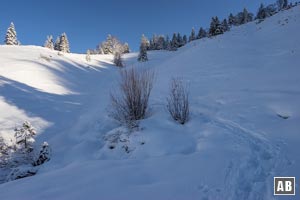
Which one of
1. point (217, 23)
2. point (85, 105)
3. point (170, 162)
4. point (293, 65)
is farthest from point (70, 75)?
point (217, 23)

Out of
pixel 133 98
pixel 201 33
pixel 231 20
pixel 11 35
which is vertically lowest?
pixel 133 98

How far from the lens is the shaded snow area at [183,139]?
A: 374 cm

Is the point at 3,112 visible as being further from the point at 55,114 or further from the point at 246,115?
the point at 246,115

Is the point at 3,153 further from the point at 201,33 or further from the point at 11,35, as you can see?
the point at 201,33

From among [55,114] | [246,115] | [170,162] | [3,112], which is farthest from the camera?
[55,114]

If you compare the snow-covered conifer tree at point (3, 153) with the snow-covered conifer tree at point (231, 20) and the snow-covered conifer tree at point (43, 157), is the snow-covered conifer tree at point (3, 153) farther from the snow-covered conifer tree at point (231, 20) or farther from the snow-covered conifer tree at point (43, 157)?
the snow-covered conifer tree at point (231, 20)

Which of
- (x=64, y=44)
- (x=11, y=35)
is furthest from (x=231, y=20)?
(x=11, y=35)

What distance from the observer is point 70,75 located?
19.6 meters

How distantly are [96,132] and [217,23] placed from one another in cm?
3512

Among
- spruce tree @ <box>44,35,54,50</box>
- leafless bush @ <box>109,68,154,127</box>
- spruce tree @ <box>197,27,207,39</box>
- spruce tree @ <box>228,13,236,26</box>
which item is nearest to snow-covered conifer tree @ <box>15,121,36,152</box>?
leafless bush @ <box>109,68,154,127</box>

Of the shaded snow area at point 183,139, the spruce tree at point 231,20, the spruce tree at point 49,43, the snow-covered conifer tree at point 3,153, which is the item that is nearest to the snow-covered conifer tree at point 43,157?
the shaded snow area at point 183,139

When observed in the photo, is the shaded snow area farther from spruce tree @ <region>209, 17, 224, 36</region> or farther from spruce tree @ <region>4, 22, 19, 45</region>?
spruce tree @ <region>4, 22, 19, 45</region>

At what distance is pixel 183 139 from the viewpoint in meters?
5.74

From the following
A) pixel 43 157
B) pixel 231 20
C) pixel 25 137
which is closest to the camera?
pixel 43 157
